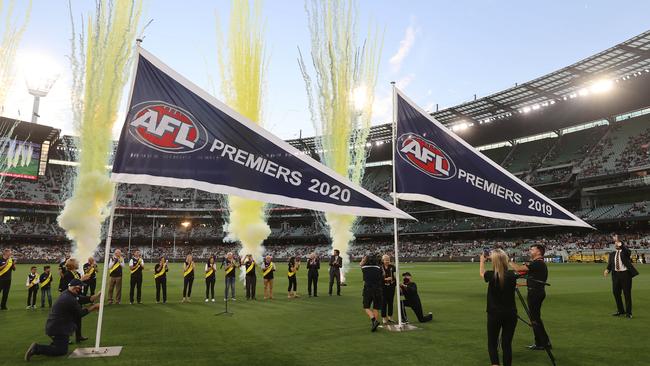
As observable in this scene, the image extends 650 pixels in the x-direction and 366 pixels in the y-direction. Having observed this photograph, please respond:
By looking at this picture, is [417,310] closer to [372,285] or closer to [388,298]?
[388,298]

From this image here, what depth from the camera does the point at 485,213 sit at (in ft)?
26.7

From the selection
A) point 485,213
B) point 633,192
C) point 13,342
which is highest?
point 633,192

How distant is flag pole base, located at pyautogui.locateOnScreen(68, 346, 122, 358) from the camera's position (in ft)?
23.3

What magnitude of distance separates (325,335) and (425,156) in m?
4.19

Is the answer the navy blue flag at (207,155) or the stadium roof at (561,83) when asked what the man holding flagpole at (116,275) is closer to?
the navy blue flag at (207,155)

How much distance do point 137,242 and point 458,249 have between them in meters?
60.0

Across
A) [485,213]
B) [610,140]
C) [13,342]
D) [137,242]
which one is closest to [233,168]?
[485,213]

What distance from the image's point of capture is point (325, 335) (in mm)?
8766

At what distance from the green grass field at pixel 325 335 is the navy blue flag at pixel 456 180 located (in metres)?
2.38

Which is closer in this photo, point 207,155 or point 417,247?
point 207,155

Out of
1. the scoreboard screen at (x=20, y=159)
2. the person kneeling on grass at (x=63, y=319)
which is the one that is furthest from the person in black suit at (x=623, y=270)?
the scoreboard screen at (x=20, y=159)

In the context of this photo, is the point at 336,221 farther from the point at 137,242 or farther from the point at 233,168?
the point at 137,242

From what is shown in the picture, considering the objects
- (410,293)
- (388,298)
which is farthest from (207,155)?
(410,293)

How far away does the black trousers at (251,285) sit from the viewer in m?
16.3
